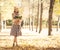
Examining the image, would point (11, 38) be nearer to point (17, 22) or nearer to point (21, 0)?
point (17, 22)

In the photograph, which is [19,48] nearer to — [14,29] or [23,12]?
[14,29]

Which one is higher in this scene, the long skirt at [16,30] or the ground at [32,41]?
the long skirt at [16,30]

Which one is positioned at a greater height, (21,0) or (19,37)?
(21,0)

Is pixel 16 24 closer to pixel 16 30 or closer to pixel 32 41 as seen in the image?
pixel 16 30

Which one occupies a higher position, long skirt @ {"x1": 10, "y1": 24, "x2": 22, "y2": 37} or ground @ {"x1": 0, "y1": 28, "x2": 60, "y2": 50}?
long skirt @ {"x1": 10, "y1": 24, "x2": 22, "y2": 37}

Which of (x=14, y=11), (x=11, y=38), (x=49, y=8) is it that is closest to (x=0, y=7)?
(x=14, y=11)

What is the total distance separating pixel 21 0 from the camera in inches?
166

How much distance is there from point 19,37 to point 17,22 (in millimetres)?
241

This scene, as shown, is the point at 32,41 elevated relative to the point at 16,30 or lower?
lower

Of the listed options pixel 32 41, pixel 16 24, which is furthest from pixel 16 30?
pixel 32 41

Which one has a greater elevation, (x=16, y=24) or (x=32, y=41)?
(x=16, y=24)

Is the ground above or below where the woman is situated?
below

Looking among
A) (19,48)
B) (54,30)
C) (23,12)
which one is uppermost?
(23,12)

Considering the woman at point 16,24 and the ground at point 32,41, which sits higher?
the woman at point 16,24
